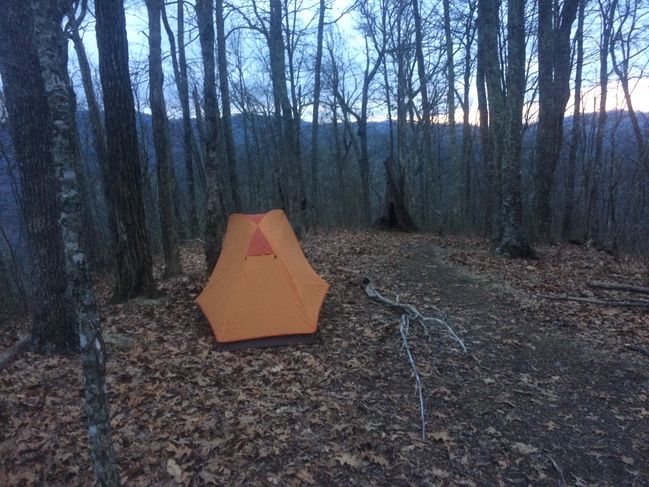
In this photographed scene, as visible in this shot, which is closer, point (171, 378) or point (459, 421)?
point (459, 421)

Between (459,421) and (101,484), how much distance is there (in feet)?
10.7

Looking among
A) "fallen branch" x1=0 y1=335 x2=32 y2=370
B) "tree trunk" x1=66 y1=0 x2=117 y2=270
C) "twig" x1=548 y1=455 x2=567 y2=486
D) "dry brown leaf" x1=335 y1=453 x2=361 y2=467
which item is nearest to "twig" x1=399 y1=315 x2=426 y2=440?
"dry brown leaf" x1=335 y1=453 x2=361 y2=467

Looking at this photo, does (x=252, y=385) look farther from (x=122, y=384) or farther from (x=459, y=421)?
(x=459, y=421)

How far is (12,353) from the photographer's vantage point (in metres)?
5.23

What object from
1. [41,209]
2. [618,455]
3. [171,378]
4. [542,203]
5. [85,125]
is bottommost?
[618,455]

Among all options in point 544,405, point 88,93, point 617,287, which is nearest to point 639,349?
point 544,405

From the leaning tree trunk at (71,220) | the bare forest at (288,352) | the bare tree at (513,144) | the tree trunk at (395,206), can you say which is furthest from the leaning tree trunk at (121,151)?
the tree trunk at (395,206)

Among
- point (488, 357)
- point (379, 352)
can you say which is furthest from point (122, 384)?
point (488, 357)

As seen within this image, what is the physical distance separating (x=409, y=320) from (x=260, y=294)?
2333 millimetres

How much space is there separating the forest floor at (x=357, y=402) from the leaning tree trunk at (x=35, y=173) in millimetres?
454

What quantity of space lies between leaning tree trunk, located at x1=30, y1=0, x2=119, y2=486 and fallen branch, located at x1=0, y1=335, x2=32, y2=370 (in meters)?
2.95

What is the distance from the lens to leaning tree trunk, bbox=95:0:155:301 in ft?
22.6

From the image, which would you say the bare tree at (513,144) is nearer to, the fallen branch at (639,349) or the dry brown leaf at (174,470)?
the fallen branch at (639,349)

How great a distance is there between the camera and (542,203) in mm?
13406
